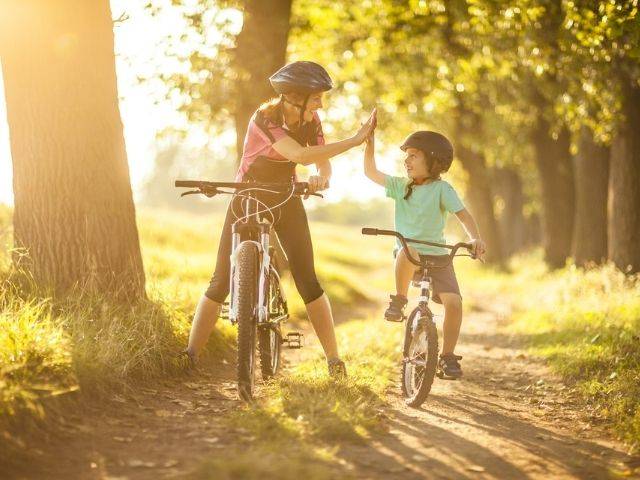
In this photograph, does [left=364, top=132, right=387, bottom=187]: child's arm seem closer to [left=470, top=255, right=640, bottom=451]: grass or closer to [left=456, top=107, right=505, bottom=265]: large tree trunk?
[left=470, top=255, right=640, bottom=451]: grass

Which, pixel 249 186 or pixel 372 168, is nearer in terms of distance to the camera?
pixel 249 186

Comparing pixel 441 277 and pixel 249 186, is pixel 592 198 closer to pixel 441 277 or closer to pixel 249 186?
pixel 441 277

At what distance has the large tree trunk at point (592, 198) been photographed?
13977 millimetres

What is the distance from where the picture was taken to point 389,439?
16.2 ft

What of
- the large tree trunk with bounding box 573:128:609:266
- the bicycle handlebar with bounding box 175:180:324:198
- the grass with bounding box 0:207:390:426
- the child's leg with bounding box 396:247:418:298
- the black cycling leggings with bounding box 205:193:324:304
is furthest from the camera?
the large tree trunk with bounding box 573:128:609:266

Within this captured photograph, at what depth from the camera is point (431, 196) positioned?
19.5 ft

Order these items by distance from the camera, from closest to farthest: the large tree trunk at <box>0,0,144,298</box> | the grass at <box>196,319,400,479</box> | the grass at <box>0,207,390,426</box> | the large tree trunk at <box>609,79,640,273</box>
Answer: the grass at <box>196,319,400,479</box> → the grass at <box>0,207,390,426</box> → the large tree trunk at <box>0,0,144,298</box> → the large tree trunk at <box>609,79,640,273</box>

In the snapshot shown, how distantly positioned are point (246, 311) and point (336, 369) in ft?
3.66

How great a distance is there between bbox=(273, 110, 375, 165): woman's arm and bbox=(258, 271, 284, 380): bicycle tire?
96cm

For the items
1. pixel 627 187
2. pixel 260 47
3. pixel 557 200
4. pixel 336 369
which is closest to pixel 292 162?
pixel 336 369

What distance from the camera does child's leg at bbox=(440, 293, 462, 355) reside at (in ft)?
19.7

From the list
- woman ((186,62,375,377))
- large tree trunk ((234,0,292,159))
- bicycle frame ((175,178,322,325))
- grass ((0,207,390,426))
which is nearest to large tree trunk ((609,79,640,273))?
large tree trunk ((234,0,292,159))

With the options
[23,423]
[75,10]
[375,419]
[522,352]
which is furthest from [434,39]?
[23,423]

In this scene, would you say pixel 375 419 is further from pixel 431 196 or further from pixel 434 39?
pixel 434 39
